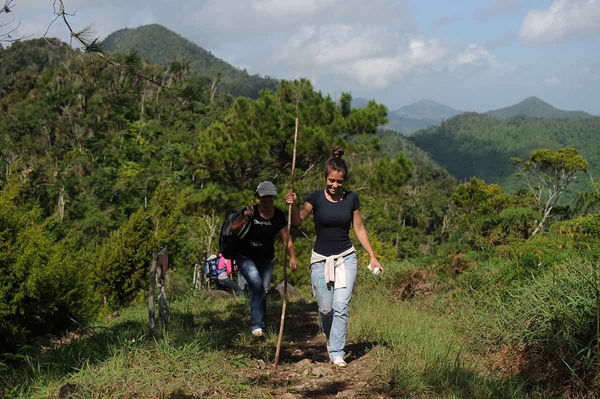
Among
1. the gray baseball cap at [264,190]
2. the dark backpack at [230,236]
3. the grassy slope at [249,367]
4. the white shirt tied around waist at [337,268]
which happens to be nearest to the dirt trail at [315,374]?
the grassy slope at [249,367]

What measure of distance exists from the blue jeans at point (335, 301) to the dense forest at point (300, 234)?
15.8 inches

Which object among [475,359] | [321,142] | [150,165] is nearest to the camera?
[475,359]

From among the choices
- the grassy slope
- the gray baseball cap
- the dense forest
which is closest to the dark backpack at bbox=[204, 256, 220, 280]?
the dense forest

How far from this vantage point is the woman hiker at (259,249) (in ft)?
15.3

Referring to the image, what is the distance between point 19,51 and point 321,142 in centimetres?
7710

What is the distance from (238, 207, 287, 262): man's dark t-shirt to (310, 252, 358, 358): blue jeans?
2.64 feet

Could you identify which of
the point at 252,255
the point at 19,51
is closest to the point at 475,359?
the point at 252,255

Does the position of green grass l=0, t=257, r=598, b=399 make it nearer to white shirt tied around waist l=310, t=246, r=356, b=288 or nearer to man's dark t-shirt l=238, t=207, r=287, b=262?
white shirt tied around waist l=310, t=246, r=356, b=288

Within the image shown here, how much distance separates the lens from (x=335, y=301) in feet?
13.0

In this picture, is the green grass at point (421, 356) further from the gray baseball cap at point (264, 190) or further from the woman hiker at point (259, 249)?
the gray baseball cap at point (264, 190)

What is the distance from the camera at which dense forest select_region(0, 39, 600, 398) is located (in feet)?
12.5

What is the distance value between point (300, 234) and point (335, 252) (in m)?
13.5

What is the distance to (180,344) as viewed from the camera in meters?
3.83

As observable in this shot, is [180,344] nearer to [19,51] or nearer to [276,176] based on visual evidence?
[276,176]
